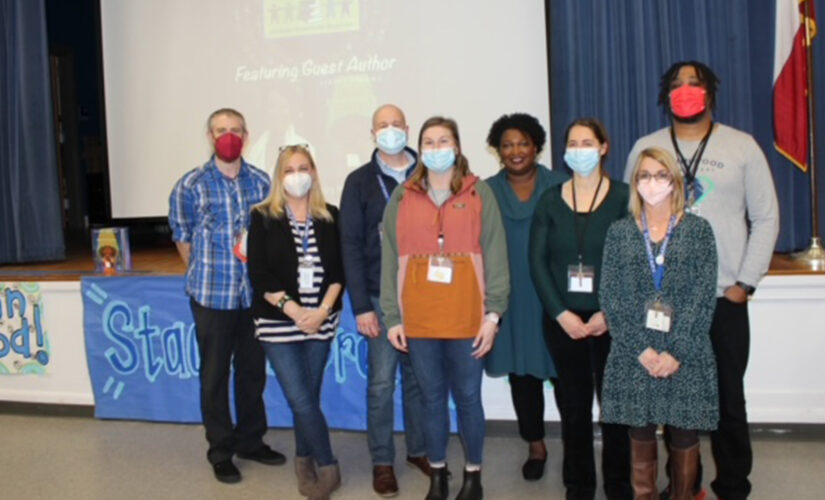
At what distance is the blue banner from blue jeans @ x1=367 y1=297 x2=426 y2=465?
2.42 ft

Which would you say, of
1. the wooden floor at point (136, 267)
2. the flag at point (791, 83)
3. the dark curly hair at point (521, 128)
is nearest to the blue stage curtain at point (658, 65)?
the flag at point (791, 83)

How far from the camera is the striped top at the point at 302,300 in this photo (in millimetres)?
2764

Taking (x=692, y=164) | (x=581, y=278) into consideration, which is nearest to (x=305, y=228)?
(x=581, y=278)

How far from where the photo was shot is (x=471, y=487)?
107 inches

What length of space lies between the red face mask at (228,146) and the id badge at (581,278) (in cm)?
144

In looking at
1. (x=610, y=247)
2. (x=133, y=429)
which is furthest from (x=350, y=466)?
(x=610, y=247)

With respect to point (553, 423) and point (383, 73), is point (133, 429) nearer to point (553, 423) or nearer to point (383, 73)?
point (553, 423)

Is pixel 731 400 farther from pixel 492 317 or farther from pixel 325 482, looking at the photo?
pixel 325 482

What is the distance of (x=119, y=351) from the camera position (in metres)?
4.01

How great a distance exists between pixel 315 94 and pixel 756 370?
3118 mm

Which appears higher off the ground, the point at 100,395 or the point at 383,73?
the point at 383,73

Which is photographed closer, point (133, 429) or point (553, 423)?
point (553, 423)

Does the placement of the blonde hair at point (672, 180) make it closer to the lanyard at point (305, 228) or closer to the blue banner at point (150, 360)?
the lanyard at point (305, 228)

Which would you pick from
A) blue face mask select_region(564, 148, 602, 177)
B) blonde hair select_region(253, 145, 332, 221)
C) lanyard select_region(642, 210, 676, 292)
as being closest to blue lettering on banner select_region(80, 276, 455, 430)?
blonde hair select_region(253, 145, 332, 221)
